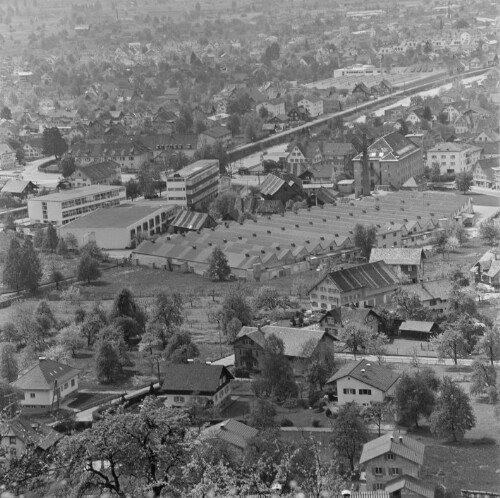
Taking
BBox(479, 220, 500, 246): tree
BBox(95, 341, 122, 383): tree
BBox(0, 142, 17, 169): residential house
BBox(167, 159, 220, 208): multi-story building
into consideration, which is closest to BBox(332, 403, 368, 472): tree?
BBox(95, 341, 122, 383): tree

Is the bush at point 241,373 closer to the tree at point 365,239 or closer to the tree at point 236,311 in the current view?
the tree at point 236,311

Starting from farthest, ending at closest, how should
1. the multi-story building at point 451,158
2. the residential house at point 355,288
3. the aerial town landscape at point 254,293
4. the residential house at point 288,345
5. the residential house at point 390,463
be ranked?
1. the multi-story building at point 451,158
2. the residential house at point 355,288
3. the residential house at point 288,345
4. the residential house at point 390,463
5. the aerial town landscape at point 254,293

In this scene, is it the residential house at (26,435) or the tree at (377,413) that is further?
the tree at (377,413)

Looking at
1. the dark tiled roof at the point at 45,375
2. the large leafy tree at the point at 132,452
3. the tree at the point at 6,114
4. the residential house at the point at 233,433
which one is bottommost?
the dark tiled roof at the point at 45,375

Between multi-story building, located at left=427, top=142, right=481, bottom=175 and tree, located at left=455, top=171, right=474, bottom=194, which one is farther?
multi-story building, located at left=427, top=142, right=481, bottom=175

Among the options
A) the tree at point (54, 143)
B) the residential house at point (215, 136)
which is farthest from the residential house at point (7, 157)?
the residential house at point (215, 136)

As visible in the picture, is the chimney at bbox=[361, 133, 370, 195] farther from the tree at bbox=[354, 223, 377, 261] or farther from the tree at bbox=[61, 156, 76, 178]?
the tree at bbox=[61, 156, 76, 178]
